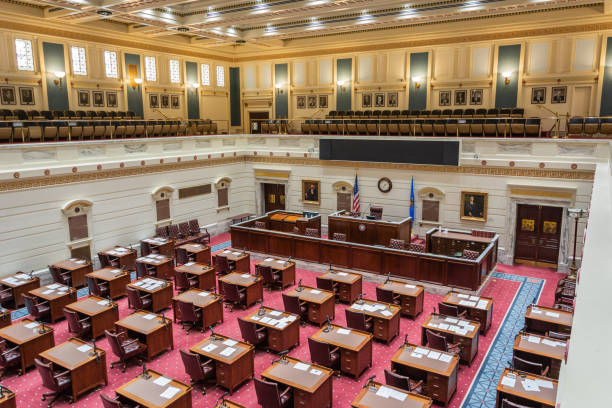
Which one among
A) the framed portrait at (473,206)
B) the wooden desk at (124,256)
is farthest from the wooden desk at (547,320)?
the wooden desk at (124,256)

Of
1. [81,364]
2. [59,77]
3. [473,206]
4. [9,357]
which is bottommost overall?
[9,357]

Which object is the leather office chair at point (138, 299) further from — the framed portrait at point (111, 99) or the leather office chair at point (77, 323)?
the framed portrait at point (111, 99)

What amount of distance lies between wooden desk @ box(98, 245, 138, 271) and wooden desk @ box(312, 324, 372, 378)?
7209mm

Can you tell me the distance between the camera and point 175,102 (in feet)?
65.3

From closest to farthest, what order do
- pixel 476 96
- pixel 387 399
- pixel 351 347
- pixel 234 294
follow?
pixel 387 399 → pixel 351 347 → pixel 234 294 → pixel 476 96

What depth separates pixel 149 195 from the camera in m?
14.8

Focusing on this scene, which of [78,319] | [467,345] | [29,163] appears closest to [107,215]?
[29,163]

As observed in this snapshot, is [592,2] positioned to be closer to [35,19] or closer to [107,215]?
[107,215]

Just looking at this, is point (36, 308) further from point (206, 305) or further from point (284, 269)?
point (284, 269)

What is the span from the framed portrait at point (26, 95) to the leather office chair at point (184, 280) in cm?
891

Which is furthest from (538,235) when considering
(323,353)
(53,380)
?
(53,380)

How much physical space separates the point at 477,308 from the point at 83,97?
49.8ft

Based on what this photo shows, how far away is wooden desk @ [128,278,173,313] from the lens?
10.1m

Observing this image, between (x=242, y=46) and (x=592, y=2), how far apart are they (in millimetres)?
14140
